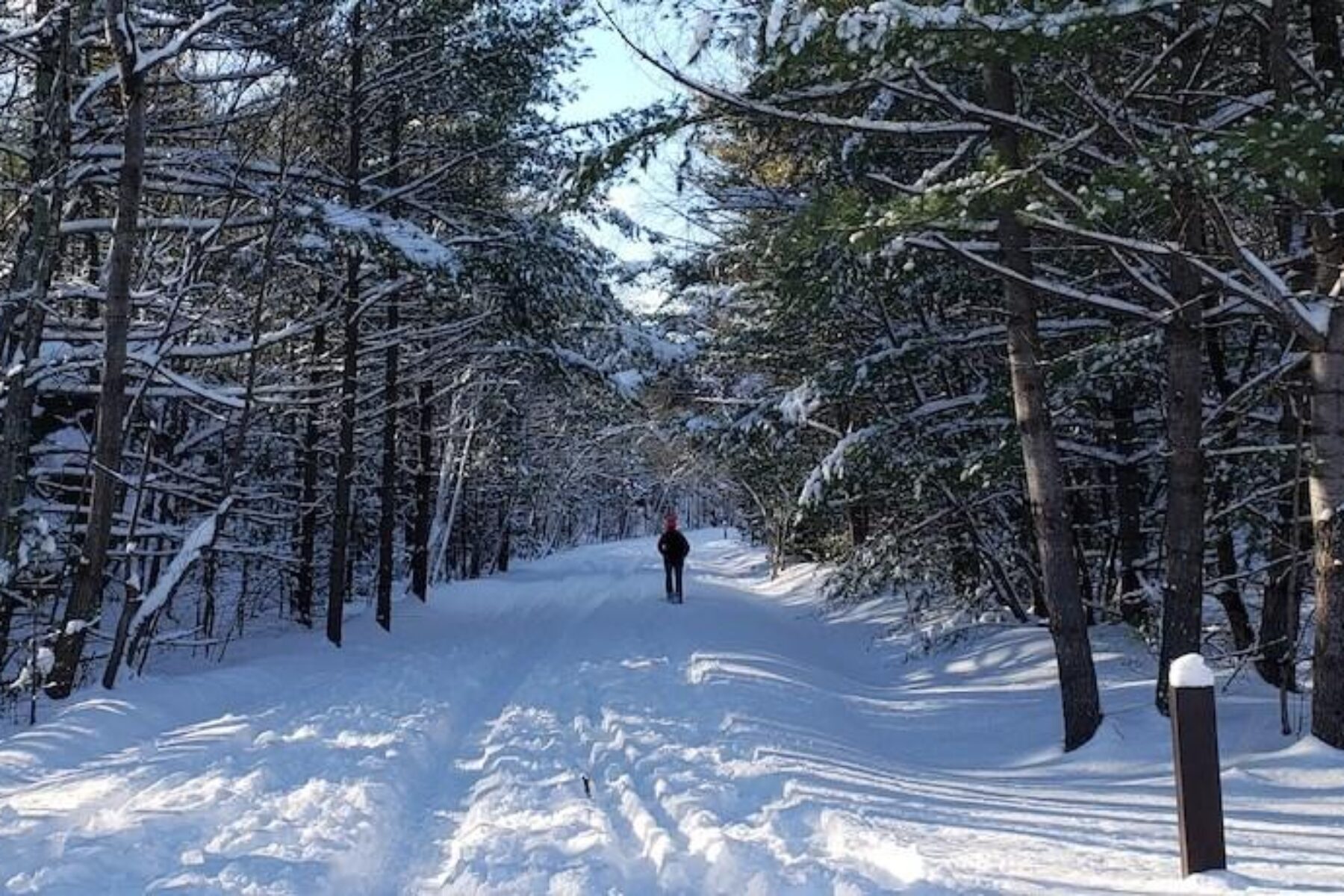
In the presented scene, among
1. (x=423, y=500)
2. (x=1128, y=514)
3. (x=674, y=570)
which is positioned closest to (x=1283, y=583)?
(x=1128, y=514)

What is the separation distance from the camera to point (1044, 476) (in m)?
8.27

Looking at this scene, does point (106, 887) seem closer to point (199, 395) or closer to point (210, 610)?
point (199, 395)

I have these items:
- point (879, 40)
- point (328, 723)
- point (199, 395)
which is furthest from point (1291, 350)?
point (199, 395)

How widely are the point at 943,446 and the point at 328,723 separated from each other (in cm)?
686

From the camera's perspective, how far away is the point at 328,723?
947cm

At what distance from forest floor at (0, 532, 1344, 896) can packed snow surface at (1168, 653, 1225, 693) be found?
0.84m

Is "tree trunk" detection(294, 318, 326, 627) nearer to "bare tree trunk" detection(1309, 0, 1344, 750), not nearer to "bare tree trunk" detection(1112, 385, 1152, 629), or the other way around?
"bare tree trunk" detection(1112, 385, 1152, 629)

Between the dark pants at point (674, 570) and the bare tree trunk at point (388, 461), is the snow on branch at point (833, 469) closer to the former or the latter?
the bare tree trunk at point (388, 461)

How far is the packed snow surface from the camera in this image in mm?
4520

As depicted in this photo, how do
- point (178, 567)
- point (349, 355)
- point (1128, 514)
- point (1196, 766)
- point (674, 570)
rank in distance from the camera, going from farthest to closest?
point (674, 570) < point (349, 355) < point (1128, 514) < point (178, 567) < point (1196, 766)

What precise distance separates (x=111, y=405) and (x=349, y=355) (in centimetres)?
544

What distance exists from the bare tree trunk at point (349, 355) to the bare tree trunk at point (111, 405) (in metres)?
4.23

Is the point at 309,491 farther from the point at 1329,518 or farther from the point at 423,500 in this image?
the point at 1329,518

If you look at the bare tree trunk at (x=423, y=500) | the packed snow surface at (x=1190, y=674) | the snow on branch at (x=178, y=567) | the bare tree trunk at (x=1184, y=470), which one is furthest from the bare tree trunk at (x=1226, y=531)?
the bare tree trunk at (x=423, y=500)
